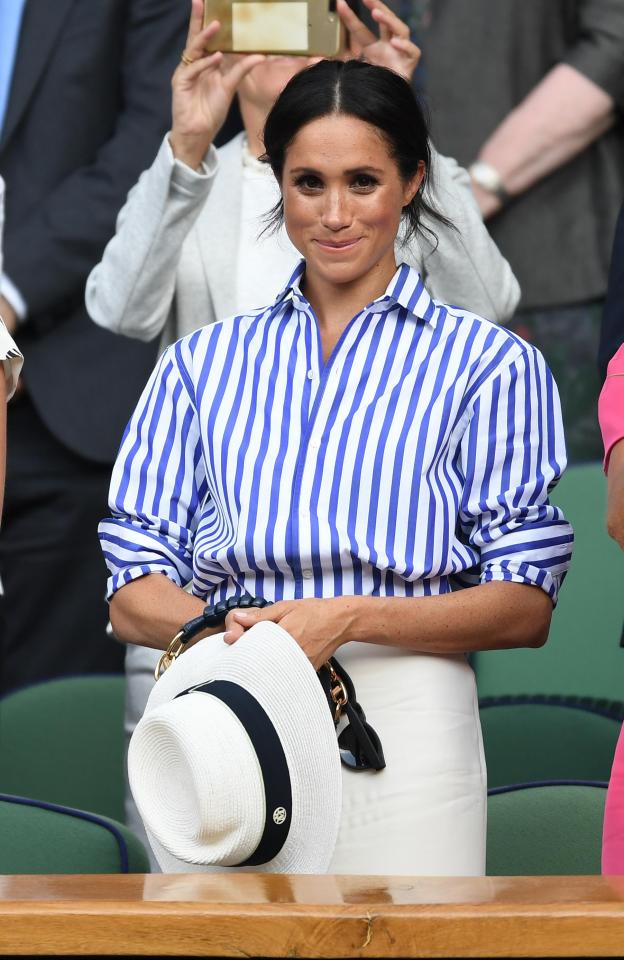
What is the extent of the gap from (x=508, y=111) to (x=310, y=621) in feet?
6.83

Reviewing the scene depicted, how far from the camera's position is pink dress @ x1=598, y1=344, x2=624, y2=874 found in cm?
196

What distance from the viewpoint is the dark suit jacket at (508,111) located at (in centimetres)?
383

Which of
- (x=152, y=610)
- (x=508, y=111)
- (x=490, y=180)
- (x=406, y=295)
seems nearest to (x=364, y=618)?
(x=152, y=610)

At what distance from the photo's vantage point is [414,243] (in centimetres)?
290

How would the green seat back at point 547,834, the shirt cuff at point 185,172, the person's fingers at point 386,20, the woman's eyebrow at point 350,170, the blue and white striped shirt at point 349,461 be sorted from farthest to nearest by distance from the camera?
the shirt cuff at point 185,172, the person's fingers at point 386,20, the green seat back at point 547,834, the woman's eyebrow at point 350,170, the blue and white striped shirt at point 349,461

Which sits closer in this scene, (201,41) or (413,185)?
(413,185)

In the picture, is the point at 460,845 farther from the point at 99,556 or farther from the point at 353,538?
the point at 99,556

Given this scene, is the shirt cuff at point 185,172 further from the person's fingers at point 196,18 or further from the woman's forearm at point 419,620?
the woman's forearm at point 419,620

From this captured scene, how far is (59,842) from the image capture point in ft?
8.52

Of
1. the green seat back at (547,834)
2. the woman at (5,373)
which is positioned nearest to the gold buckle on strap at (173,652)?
the woman at (5,373)

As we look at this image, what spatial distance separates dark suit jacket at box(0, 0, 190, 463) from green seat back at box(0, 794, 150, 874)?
1344mm

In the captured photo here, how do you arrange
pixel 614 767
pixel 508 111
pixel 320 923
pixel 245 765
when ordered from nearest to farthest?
pixel 320 923, pixel 245 765, pixel 614 767, pixel 508 111

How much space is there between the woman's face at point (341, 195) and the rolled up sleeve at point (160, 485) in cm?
24

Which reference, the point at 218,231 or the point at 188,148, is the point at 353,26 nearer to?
the point at 188,148
